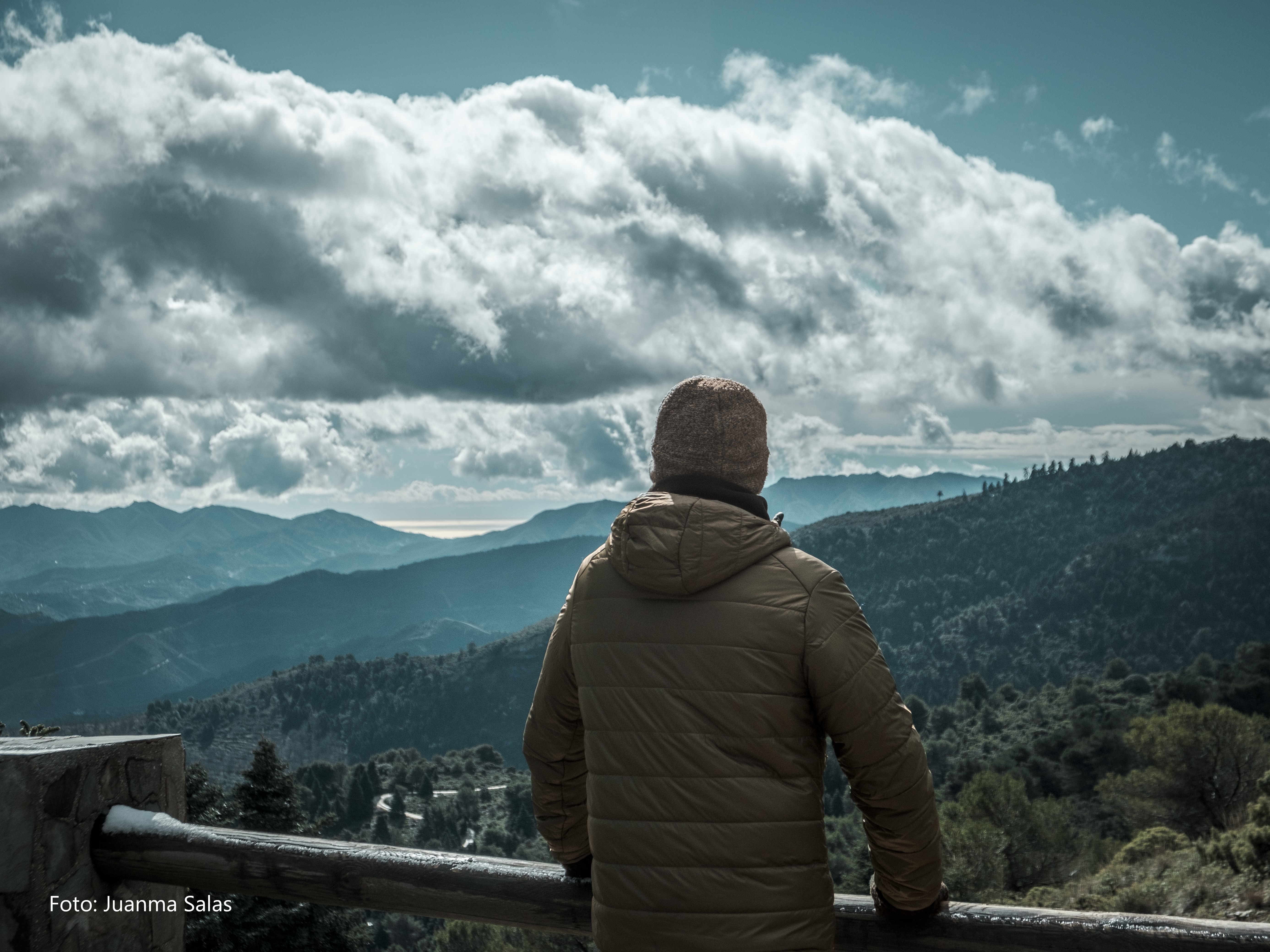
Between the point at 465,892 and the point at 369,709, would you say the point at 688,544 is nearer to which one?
the point at 465,892

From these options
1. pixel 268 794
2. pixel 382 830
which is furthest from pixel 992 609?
pixel 268 794

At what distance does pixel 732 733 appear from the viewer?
5.58ft

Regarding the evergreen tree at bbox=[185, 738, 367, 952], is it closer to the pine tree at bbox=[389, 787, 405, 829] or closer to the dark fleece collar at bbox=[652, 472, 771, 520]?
the dark fleece collar at bbox=[652, 472, 771, 520]

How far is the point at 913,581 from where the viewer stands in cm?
15025

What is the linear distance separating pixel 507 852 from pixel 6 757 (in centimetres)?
6074

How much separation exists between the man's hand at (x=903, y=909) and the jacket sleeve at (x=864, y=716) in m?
0.36

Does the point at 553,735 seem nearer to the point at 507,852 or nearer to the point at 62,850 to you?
the point at 62,850

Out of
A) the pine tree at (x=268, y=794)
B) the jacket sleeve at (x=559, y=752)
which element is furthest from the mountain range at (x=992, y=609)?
the jacket sleeve at (x=559, y=752)

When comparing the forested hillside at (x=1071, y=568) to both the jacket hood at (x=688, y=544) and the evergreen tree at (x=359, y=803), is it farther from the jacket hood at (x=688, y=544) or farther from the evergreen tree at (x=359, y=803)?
the jacket hood at (x=688, y=544)

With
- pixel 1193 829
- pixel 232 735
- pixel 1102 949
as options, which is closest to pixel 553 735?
pixel 1102 949

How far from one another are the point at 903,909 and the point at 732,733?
0.77 meters

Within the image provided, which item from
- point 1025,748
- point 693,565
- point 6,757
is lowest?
point 1025,748

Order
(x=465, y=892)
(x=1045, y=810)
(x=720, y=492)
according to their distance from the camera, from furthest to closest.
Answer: (x=1045, y=810)
(x=465, y=892)
(x=720, y=492)

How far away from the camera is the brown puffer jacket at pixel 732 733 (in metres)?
1.68
